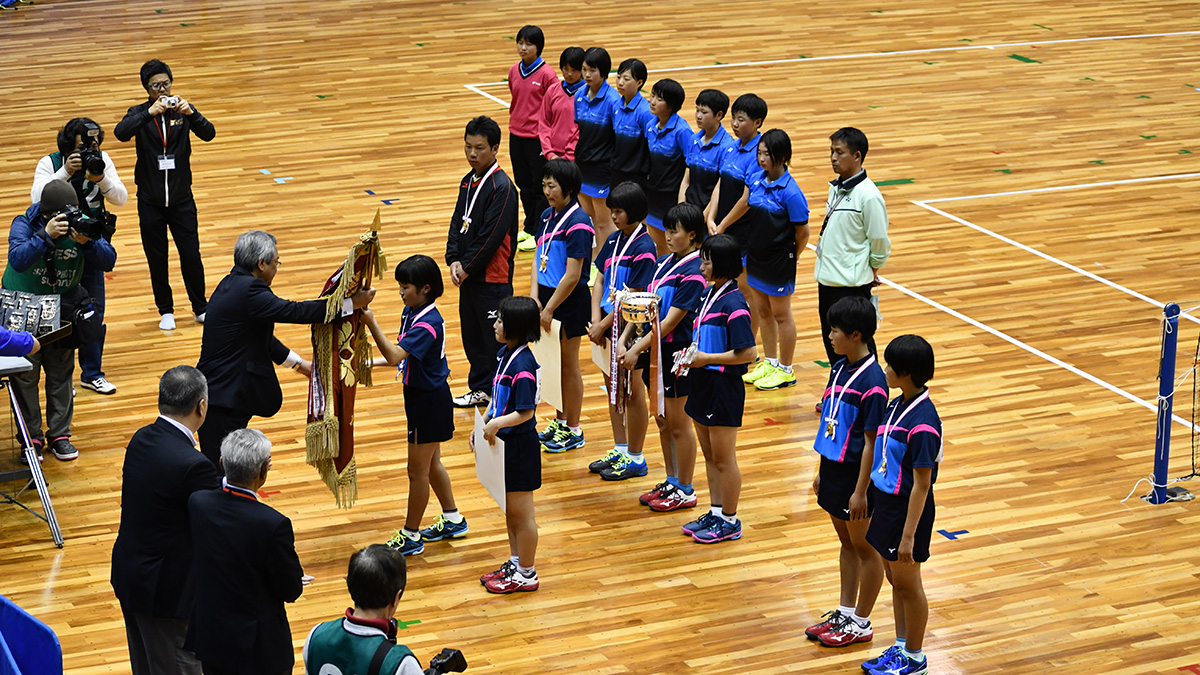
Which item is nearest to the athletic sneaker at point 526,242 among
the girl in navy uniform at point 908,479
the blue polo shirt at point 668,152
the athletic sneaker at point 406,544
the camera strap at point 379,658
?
the blue polo shirt at point 668,152

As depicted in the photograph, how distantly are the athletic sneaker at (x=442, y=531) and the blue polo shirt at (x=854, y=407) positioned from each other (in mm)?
1995

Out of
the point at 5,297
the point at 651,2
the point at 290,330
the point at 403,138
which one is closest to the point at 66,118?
the point at 403,138

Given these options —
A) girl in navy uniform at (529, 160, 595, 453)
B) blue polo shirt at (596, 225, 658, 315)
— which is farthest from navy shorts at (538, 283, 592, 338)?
blue polo shirt at (596, 225, 658, 315)

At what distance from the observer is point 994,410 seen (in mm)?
7863

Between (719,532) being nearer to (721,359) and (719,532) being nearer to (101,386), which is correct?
(721,359)

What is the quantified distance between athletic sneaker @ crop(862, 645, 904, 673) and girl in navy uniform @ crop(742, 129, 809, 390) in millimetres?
2931

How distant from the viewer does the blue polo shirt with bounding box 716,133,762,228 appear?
7980 millimetres

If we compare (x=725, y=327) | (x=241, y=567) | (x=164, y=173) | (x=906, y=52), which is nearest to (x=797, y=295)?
(x=725, y=327)

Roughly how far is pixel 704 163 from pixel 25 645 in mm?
5251

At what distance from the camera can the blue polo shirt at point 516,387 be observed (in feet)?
18.5

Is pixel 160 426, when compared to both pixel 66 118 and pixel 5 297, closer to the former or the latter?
pixel 5 297

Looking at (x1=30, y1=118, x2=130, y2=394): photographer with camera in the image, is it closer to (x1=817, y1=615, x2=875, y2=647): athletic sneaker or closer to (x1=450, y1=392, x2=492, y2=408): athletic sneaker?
(x1=450, y1=392, x2=492, y2=408): athletic sneaker

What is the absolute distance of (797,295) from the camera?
964 cm

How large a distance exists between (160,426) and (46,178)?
367 cm
